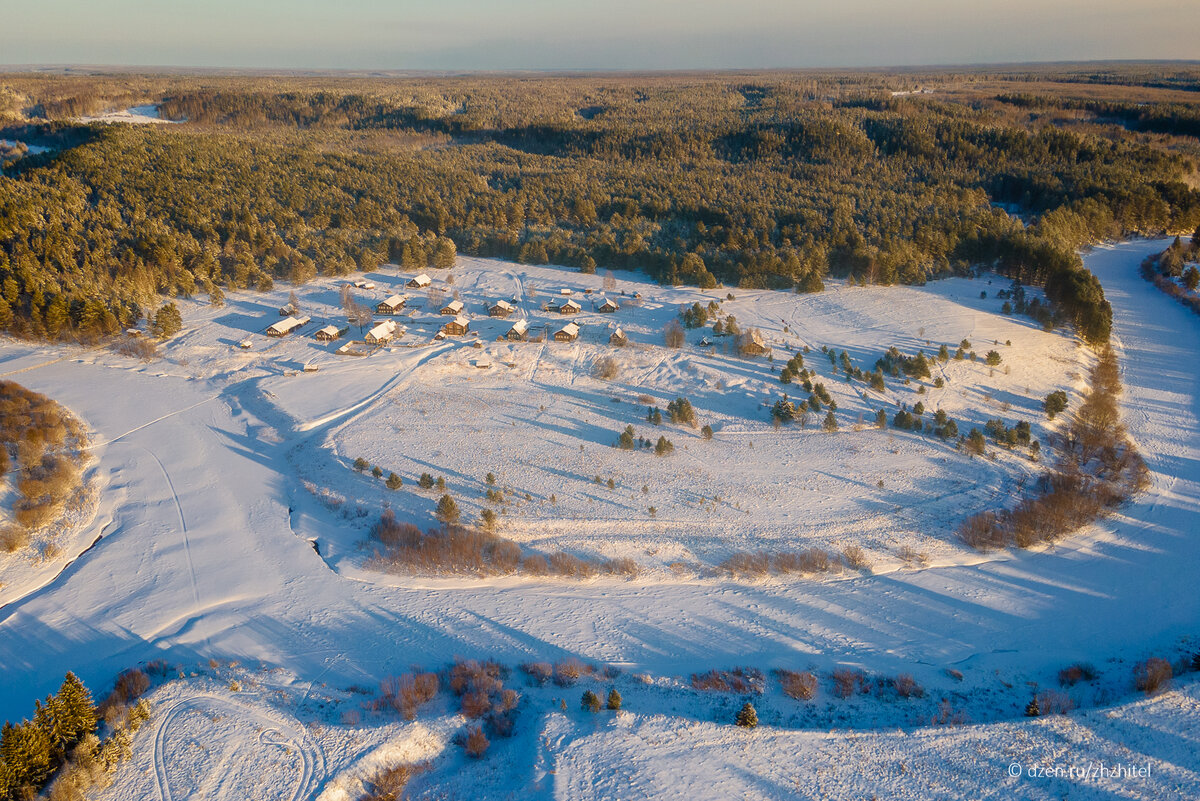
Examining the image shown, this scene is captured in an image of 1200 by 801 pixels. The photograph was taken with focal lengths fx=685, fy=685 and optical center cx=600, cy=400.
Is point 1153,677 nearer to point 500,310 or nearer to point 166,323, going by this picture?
Answer: point 500,310

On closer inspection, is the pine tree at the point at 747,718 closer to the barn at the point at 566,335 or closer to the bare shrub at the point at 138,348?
the barn at the point at 566,335

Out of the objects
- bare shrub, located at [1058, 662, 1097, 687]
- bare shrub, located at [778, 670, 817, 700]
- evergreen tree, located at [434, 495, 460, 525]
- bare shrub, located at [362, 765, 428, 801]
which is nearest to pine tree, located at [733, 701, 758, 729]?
bare shrub, located at [778, 670, 817, 700]

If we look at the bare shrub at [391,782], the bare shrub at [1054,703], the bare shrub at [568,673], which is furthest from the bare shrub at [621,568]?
the bare shrub at [1054,703]

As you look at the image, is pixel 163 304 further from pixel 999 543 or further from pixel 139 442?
pixel 999 543

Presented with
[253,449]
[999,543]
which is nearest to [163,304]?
[253,449]

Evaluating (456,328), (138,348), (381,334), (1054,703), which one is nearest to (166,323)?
(138,348)

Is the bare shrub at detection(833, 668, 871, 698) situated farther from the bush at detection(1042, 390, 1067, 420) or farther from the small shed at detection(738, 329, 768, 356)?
the small shed at detection(738, 329, 768, 356)

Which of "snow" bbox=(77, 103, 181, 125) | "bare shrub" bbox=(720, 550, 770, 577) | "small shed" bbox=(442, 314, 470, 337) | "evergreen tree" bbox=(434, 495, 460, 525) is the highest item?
"snow" bbox=(77, 103, 181, 125)
